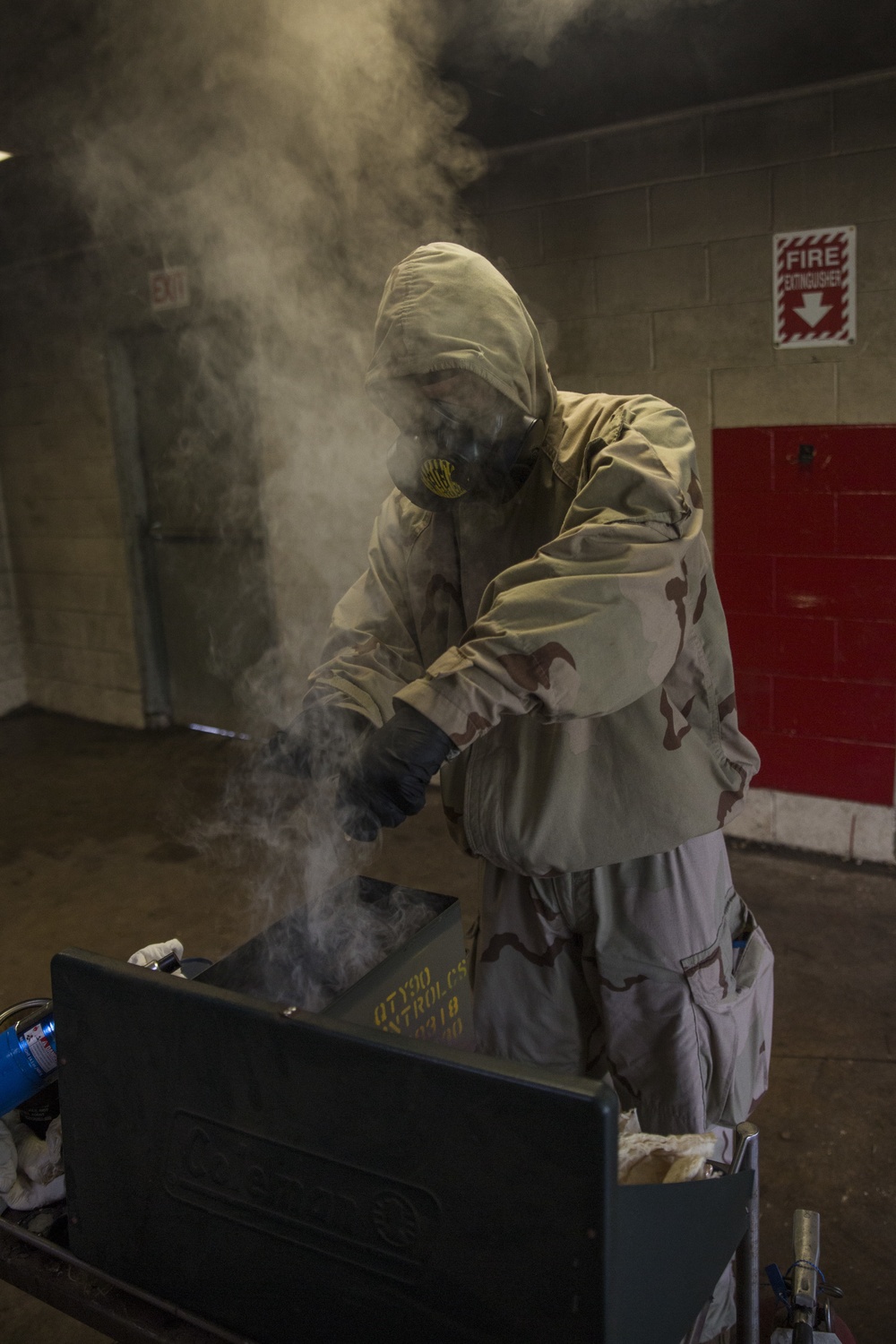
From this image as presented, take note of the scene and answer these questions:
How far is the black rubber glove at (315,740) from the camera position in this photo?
1422 mm

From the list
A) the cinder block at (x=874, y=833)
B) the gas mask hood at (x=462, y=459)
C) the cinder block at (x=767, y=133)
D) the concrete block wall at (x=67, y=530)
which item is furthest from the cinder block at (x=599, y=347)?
the concrete block wall at (x=67, y=530)

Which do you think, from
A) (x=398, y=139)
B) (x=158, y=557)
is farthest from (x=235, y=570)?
(x=398, y=139)

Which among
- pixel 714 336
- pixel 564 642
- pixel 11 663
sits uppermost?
pixel 714 336

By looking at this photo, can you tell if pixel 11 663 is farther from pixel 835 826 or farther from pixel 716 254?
pixel 835 826

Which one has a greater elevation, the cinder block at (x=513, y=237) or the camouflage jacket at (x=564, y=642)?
the cinder block at (x=513, y=237)

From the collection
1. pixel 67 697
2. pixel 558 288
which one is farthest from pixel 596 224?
pixel 67 697

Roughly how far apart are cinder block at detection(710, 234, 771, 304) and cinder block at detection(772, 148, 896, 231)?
0.09 metres

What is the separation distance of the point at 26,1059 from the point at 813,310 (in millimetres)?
3081

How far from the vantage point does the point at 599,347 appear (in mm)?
3645

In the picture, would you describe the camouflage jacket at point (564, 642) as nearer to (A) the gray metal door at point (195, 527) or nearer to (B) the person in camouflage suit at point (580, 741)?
(B) the person in camouflage suit at point (580, 741)

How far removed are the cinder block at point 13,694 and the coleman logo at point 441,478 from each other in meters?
5.47

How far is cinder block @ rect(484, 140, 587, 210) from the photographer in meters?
3.57

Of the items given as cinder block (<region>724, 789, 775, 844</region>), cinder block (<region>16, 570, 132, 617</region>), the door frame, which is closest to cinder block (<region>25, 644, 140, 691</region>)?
the door frame

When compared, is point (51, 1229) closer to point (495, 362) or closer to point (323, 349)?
point (495, 362)
